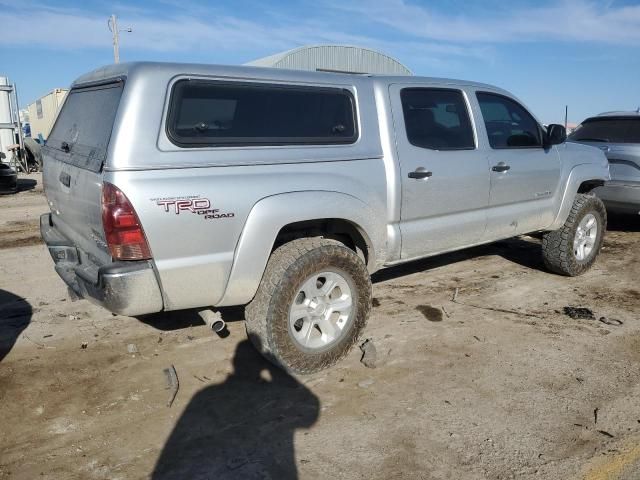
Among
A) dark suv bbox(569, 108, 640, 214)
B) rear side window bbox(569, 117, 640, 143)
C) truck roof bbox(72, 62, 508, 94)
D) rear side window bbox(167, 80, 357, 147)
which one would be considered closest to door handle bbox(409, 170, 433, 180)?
rear side window bbox(167, 80, 357, 147)

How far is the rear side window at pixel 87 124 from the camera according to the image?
299 centimetres

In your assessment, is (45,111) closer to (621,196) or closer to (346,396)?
(621,196)

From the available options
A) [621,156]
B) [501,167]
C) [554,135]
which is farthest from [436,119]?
[621,156]

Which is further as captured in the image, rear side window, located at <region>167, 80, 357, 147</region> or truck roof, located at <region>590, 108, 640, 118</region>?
truck roof, located at <region>590, 108, 640, 118</region>

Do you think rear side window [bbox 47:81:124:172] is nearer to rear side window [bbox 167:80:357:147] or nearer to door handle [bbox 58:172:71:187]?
door handle [bbox 58:172:71:187]

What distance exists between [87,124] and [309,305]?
185 centimetres

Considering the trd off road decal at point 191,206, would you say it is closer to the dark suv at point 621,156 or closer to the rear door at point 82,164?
the rear door at point 82,164

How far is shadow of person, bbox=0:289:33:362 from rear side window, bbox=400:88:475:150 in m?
3.41

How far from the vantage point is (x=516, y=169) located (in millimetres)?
4828

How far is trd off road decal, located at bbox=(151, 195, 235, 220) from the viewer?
2855 millimetres

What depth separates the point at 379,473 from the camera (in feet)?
8.58

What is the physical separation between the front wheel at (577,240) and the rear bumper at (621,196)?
5.52ft

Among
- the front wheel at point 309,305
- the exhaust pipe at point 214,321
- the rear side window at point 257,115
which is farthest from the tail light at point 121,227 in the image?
the front wheel at point 309,305

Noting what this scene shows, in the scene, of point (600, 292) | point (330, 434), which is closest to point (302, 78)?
point (330, 434)
